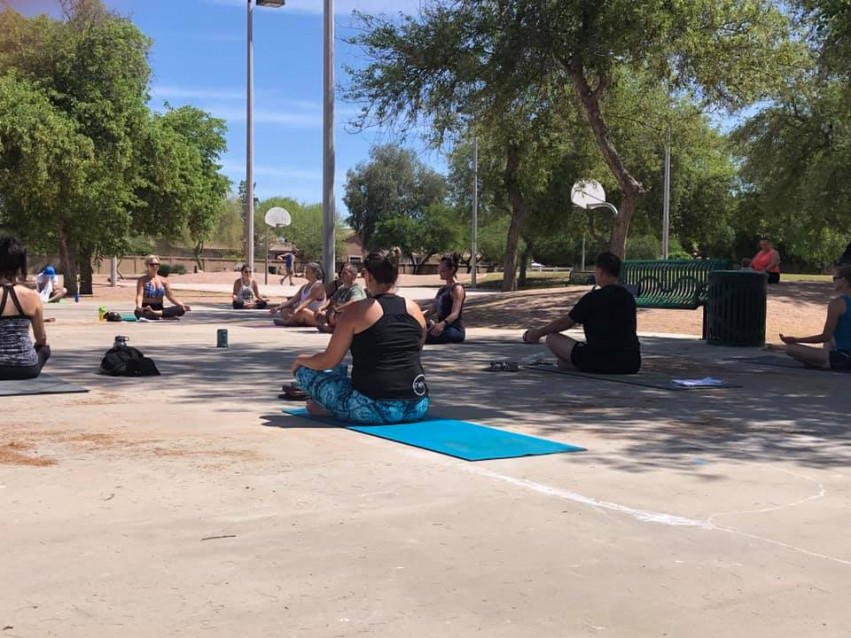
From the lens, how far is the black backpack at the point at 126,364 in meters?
10.5

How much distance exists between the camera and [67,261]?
3309 cm

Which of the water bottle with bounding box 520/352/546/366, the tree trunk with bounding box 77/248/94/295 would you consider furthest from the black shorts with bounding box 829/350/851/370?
the tree trunk with bounding box 77/248/94/295

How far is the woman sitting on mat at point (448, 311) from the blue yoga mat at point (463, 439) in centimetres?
666

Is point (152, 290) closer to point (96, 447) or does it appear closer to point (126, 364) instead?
point (126, 364)

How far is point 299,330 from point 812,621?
14.5m

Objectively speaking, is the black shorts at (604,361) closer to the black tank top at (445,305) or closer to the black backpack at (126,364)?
the black tank top at (445,305)

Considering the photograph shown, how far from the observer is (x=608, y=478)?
5840 millimetres

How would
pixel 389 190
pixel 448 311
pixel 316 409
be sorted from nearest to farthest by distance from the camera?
pixel 316 409 → pixel 448 311 → pixel 389 190

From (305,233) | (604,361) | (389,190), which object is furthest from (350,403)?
(305,233)

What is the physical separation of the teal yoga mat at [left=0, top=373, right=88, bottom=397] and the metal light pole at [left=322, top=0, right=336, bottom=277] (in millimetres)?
10081

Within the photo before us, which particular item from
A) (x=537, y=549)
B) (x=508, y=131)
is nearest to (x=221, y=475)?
(x=537, y=549)

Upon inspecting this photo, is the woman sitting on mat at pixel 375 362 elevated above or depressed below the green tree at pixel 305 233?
below

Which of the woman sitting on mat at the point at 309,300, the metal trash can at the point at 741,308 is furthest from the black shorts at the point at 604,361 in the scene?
the woman sitting on mat at the point at 309,300

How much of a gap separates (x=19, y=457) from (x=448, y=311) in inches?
368
